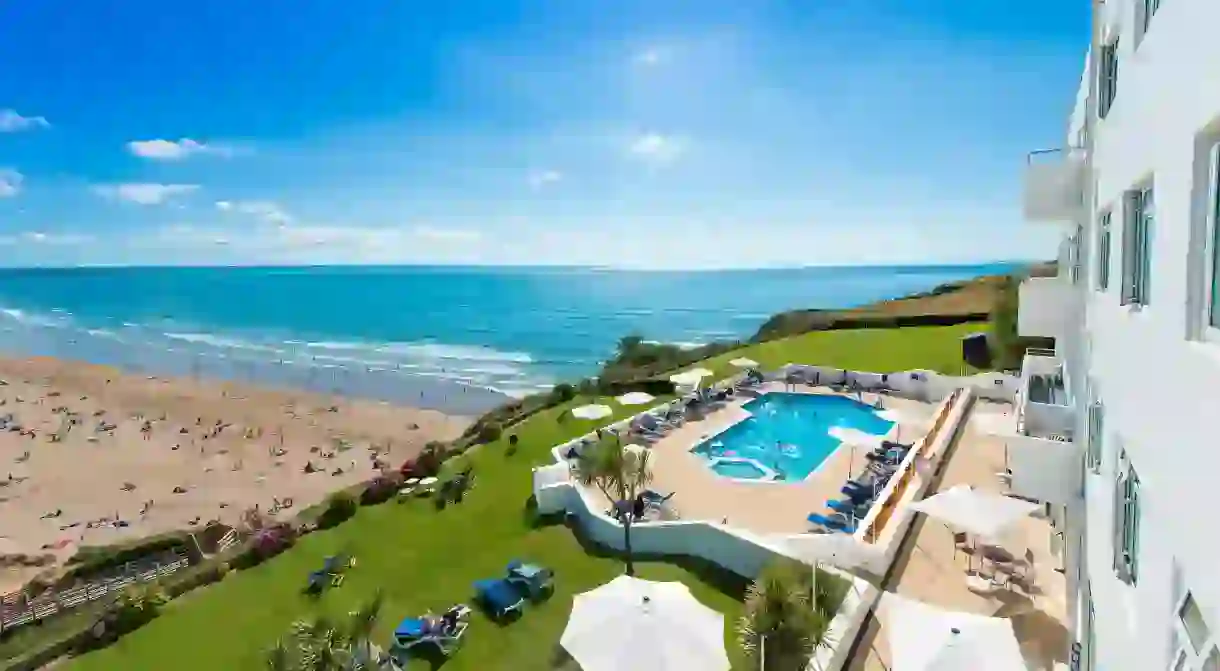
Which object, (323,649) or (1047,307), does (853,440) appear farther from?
(323,649)

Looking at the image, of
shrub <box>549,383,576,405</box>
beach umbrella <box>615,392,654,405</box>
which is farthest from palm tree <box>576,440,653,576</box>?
shrub <box>549,383,576,405</box>

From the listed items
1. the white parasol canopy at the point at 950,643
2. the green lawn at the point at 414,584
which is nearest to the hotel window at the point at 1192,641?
the white parasol canopy at the point at 950,643

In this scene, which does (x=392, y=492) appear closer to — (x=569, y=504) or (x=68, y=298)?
(x=569, y=504)

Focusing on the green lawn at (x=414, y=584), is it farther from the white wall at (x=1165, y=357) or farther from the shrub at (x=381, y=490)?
the white wall at (x=1165, y=357)

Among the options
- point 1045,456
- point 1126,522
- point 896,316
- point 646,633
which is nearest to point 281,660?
point 646,633

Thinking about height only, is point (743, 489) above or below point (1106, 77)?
below
